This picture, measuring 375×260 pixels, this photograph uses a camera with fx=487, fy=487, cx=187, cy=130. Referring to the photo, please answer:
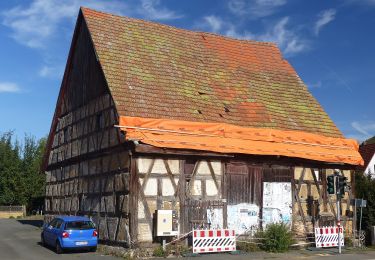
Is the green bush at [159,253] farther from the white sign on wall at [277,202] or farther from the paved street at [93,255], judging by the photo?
the white sign on wall at [277,202]

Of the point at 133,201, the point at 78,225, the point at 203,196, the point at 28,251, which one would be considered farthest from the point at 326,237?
the point at 28,251

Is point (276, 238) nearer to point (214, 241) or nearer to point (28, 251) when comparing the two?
point (214, 241)

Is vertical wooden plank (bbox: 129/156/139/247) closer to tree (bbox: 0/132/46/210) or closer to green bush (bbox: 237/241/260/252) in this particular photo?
green bush (bbox: 237/241/260/252)

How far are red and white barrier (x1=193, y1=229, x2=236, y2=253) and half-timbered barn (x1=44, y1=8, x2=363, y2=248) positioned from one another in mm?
1036

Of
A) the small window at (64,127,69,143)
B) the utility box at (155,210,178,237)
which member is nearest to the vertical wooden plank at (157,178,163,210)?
the utility box at (155,210,178,237)

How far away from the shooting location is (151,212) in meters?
19.5

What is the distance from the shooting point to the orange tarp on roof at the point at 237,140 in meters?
19.7

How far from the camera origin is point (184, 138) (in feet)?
66.5

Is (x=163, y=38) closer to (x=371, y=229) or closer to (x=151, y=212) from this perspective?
(x=151, y=212)

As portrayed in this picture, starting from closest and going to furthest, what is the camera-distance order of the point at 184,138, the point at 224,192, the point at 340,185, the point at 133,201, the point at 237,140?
the point at 133,201
the point at 184,138
the point at 340,185
the point at 224,192
the point at 237,140

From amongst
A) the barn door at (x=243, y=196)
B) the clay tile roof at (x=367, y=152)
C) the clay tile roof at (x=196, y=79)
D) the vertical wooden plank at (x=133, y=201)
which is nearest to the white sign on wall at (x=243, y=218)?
the barn door at (x=243, y=196)

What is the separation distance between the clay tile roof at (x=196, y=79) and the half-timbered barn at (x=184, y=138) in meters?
0.08

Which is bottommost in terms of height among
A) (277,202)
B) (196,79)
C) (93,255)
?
(93,255)

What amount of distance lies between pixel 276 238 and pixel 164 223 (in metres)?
5.16
